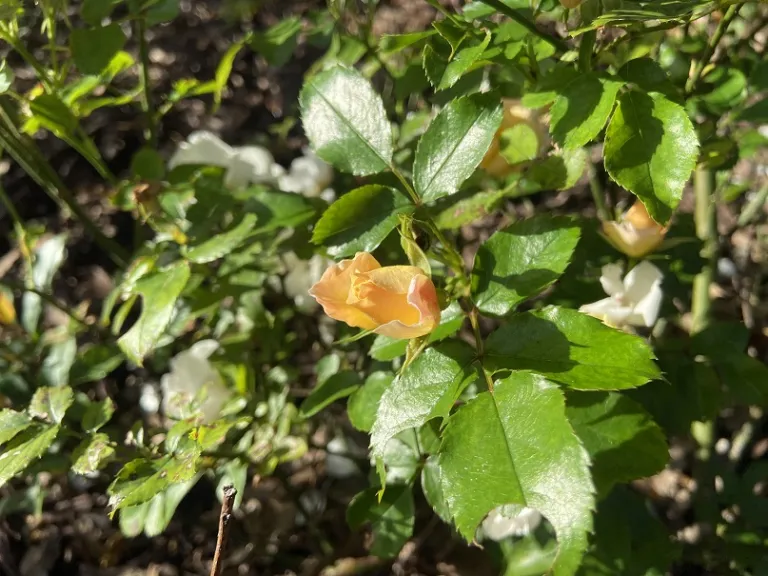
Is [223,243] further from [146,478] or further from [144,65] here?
[144,65]

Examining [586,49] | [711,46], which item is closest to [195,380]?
[586,49]

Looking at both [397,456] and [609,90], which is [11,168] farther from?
[609,90]

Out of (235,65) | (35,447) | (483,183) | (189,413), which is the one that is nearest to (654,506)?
(483,183)

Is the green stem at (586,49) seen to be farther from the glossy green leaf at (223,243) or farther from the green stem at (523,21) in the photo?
the glossy green leaf at (223,243)

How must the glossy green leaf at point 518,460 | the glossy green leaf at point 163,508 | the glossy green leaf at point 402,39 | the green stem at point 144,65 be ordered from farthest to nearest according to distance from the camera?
the green stem at point 144,65 < the glossy green leaf at point 163,508 < the glossy green leaf at point 402,39 < the glossy green leaf at point 518,460

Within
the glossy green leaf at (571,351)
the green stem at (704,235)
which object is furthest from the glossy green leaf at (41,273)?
the green stem at (704,235)

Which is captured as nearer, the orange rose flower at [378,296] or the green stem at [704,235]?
the orange rose flower at [378,296]

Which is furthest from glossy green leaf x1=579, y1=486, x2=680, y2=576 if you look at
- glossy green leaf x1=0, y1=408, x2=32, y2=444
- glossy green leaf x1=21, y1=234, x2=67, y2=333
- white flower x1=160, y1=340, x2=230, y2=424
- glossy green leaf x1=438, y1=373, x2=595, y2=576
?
glossy green leaf x1=21, y1=234, x2=67, y2=333
